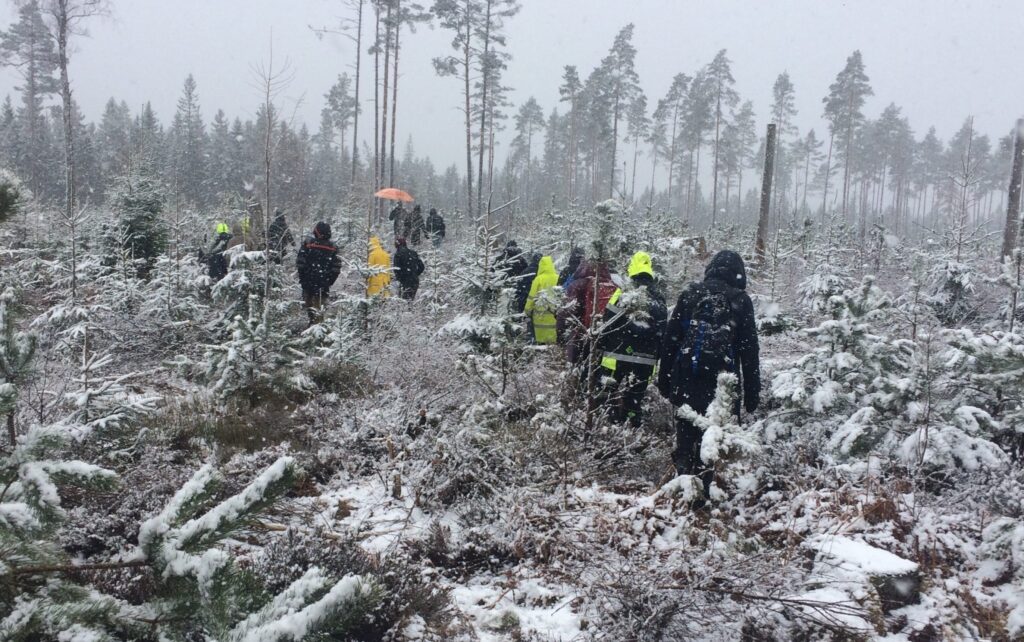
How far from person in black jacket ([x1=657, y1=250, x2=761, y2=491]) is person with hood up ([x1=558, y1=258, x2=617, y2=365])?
1.09 meters

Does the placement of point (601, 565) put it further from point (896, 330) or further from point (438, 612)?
point (896, 330)

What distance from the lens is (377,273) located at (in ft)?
28.7

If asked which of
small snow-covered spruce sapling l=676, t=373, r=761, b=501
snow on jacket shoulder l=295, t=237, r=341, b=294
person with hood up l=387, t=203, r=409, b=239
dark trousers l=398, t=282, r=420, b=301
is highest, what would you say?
person with hood up l=387, t=203, r=409, b=239

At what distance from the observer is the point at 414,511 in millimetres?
4504

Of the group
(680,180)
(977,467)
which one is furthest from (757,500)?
(680,180)

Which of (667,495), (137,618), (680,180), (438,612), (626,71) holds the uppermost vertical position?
(626,71)

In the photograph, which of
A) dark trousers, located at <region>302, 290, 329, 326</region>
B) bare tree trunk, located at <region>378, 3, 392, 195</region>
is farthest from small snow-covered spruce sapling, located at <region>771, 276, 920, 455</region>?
bare tree trunk, located at <region>378, 3, 392, 195</region>

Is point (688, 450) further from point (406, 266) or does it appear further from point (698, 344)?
point (406, 266)

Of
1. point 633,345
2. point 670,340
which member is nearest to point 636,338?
point 633,345

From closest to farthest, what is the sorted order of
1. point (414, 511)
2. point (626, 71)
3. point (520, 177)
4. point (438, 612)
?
point (438, 612) < point (414, 511) < point (626, 71) < point (520, 177)

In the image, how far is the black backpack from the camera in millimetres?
4441

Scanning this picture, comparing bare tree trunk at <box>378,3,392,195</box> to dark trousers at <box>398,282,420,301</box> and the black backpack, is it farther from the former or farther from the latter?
the black backpack

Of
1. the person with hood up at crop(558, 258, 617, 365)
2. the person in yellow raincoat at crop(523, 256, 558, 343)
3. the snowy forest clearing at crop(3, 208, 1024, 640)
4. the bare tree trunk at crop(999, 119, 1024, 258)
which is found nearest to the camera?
the snowy forest clearing at crop(3, 208, 1024, 640)

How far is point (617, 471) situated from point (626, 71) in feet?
141
